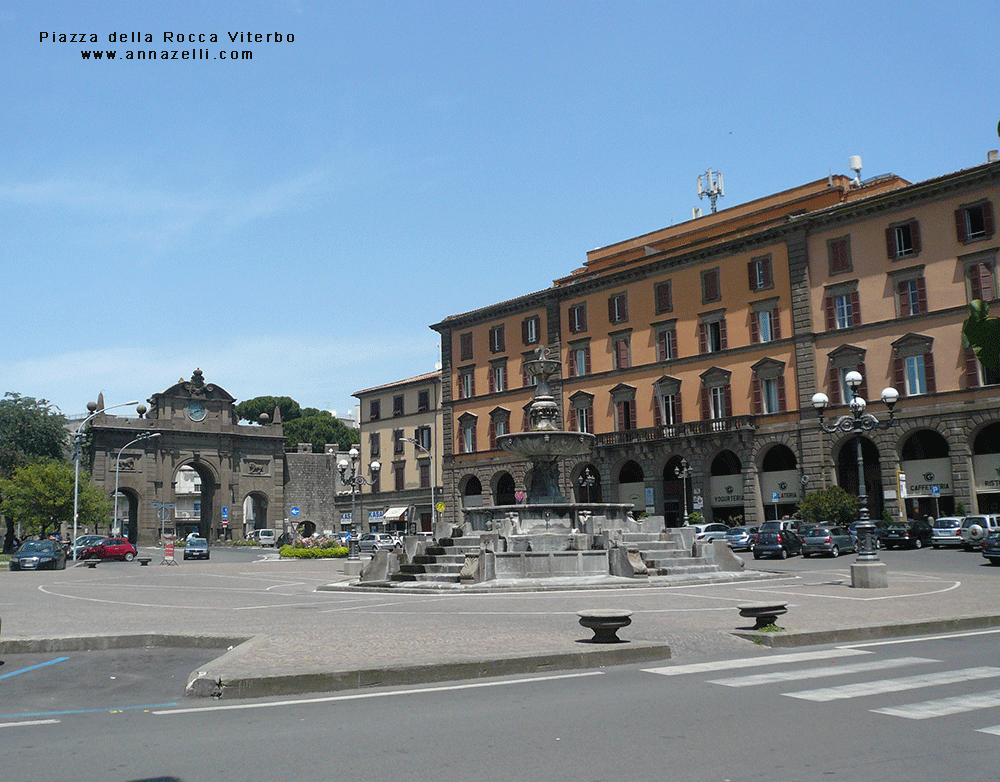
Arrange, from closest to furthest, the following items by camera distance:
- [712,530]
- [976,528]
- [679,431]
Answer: [976,528], [712,530], [679,431]

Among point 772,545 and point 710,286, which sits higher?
point 710,286

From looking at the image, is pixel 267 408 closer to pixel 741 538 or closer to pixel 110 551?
pixel 110 551

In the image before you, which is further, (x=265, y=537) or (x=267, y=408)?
(x=267, y=408)

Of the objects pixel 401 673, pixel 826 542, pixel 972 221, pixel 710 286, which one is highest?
pixel 972 221

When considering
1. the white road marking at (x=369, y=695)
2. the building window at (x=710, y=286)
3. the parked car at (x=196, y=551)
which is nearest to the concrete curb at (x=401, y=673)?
the white road marking at (x=369, y=695)

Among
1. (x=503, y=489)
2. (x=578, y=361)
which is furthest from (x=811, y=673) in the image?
(x=503, y=489)

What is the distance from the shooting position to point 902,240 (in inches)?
1788

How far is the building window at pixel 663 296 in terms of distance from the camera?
55.1 metres

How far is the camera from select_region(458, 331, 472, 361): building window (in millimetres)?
66938

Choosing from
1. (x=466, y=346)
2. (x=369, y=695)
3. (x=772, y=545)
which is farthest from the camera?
(x=466, y=346)

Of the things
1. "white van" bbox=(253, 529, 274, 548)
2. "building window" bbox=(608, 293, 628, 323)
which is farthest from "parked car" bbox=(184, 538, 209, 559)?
"building window" bbox=(608, 293, 628, 323)

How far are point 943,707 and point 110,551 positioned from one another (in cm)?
5149

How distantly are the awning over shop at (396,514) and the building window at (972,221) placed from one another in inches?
1758

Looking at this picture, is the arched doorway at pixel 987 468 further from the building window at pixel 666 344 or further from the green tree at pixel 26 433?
the green tree at pixel 26 433
